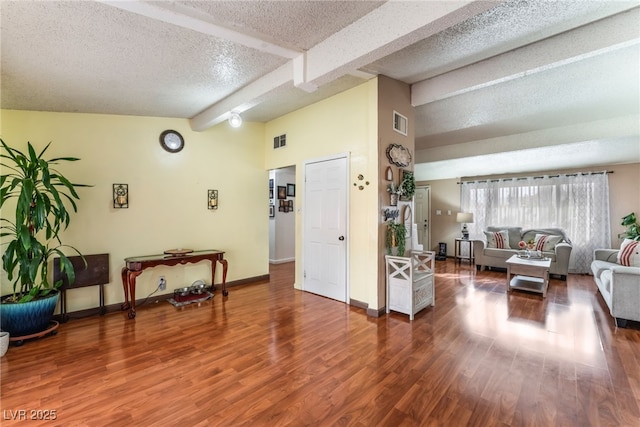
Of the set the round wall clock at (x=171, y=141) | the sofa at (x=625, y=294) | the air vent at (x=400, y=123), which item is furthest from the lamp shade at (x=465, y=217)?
the round wall clock at (x=171, y=141)

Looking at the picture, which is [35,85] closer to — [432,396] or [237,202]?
[237,202]

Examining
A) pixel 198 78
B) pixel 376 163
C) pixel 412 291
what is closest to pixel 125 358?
pixel 198 78

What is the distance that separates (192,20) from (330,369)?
2829 mm

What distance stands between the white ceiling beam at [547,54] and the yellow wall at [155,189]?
10.6ft

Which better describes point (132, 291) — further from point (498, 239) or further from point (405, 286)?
point (498, 239)

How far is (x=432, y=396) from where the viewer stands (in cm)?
188

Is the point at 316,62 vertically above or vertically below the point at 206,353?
above

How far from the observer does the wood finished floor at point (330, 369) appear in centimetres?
172

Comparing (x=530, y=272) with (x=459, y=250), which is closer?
(x=530, y=272)

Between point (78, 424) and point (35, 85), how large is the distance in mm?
2861

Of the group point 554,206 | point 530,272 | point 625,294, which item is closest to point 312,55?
point 625,294

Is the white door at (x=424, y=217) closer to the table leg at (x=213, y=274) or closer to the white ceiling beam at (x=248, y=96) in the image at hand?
the table leg at (x=213, y=274)

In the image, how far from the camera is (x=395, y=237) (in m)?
3.46

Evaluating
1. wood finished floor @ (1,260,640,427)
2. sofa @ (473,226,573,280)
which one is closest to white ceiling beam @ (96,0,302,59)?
wood finished floor @ (1,260,640,427)
